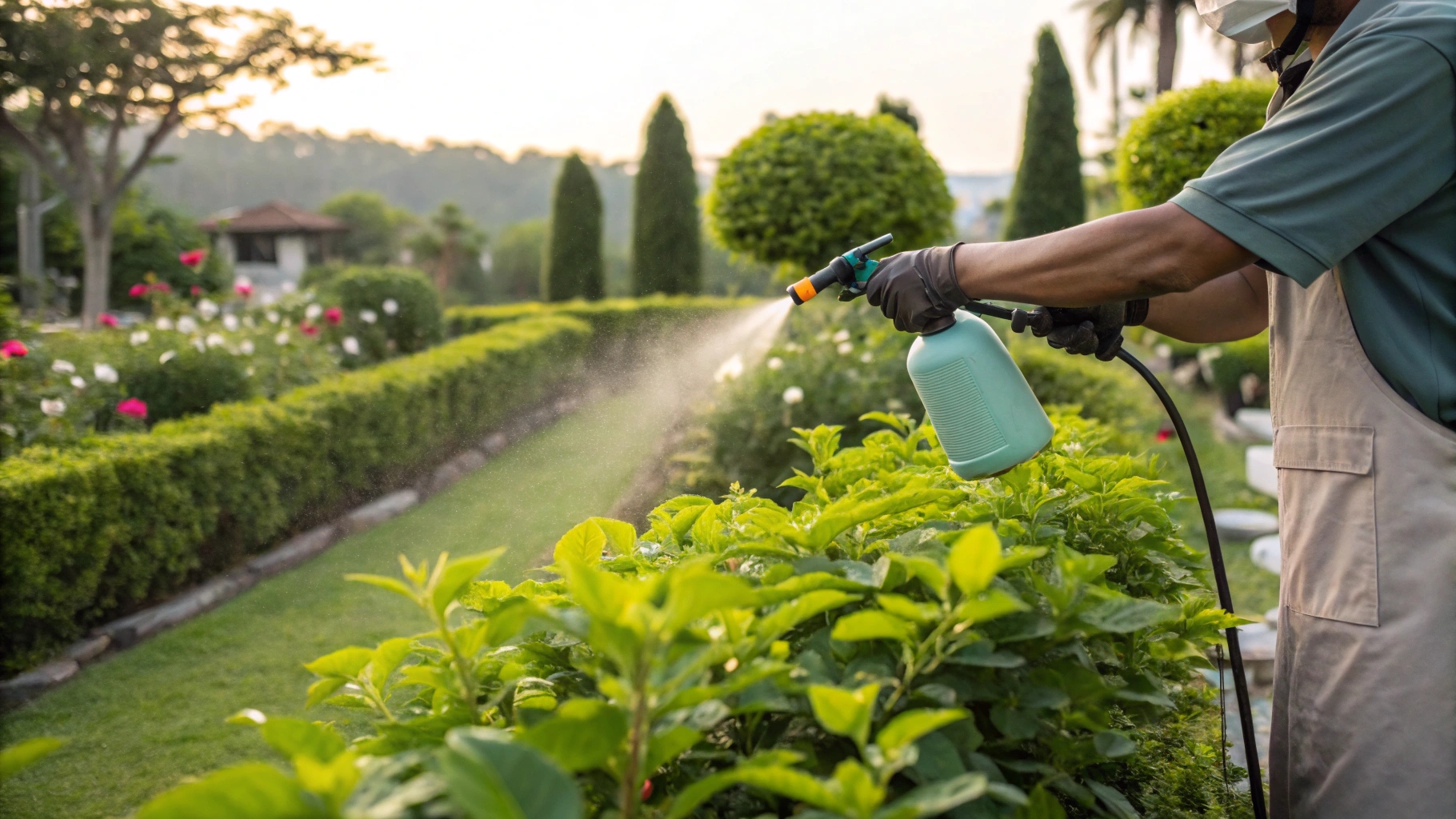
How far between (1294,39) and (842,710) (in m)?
1.29

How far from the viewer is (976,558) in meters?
0.77

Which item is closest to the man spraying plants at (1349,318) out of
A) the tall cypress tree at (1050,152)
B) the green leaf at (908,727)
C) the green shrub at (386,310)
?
the green leaf at (908,727)

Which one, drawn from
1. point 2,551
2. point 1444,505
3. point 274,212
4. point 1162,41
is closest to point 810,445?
point 1444,505

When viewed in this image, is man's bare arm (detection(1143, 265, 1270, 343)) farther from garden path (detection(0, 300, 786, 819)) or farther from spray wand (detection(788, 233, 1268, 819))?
garden path (detection(0, 300, 786, 819))

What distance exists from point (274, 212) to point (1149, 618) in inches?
2144

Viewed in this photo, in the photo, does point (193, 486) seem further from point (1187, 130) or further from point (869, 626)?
point (1187, 130)

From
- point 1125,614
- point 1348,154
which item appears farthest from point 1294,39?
point 1125,614

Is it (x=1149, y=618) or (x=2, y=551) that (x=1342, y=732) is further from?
(x=2, y=551)

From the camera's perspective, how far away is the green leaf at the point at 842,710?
2.31ft

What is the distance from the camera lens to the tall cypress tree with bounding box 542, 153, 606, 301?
63.0 feet

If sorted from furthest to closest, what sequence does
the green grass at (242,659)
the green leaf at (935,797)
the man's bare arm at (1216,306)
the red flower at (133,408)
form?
1. the red flower at (133,408)
2. the green grass at (242,659)
3. the man's bare arm at (1216,306)
4. the green leaf at (935,797)

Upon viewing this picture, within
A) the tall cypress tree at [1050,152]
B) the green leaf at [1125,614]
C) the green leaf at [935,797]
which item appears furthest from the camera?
the tall cypress tree at [1050,152]

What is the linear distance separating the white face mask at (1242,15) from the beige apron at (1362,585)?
401 mm

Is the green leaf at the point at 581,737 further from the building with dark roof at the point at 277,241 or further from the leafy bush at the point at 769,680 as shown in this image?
the building with dark roof at the point at 277,241
